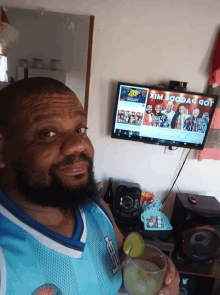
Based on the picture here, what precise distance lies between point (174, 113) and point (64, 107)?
111 cm

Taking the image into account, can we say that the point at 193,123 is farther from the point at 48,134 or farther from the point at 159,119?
the point at 48,134

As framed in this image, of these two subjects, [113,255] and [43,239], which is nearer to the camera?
[43,239]

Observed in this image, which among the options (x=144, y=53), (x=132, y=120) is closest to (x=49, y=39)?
(x=144, y=53)

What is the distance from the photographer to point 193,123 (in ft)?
5.14

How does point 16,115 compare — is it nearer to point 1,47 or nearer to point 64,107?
point 64,107

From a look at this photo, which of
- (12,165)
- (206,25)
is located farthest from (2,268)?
(206,25)

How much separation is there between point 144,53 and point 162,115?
19.9 inches

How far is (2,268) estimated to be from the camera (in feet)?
→ 1.78

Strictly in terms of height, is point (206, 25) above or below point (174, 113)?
above

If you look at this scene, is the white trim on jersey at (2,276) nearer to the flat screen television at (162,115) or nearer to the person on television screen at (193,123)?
the flat screen television at (162,115)

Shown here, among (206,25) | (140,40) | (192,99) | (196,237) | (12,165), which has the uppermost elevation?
(206,25)

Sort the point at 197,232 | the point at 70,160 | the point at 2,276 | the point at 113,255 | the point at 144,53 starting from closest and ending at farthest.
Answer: the point at 2,276 → the point at 70,160 → the point at 113,255 → the point at 197,232 → the point at 144,53

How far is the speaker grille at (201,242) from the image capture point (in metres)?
1.41

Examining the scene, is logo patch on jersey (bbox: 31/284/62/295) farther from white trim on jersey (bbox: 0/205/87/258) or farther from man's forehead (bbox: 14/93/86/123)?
man's forehead (bbox: 14/93/86/123)
